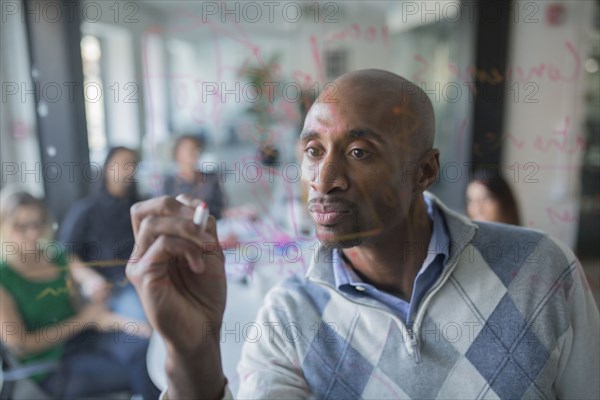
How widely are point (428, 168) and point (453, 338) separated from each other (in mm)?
187

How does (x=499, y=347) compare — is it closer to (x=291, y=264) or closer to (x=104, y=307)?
(x=291, y=264)

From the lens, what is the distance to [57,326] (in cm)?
59

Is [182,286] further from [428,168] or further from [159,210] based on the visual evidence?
[428,168]

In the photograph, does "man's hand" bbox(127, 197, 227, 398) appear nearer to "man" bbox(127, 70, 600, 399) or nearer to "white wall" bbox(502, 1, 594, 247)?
"man" bbox(127, 70, 600, 399)

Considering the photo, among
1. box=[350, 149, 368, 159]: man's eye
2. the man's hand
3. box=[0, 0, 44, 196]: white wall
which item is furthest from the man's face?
box=[0, 0, 44, 196]: white wall

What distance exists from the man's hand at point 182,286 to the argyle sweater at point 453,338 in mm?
90

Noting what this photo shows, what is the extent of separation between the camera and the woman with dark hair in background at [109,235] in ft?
1.74

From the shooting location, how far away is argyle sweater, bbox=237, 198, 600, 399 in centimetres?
49

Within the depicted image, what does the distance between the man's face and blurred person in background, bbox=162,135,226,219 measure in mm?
159

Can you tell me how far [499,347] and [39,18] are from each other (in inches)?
29.4

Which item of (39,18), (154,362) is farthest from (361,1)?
(154,362)

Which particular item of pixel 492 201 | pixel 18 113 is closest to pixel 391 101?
pixel 492 201

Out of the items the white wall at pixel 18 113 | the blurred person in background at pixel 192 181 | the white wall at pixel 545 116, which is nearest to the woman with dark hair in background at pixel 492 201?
the white wall at pixel 545 116

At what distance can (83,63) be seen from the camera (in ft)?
2.29
